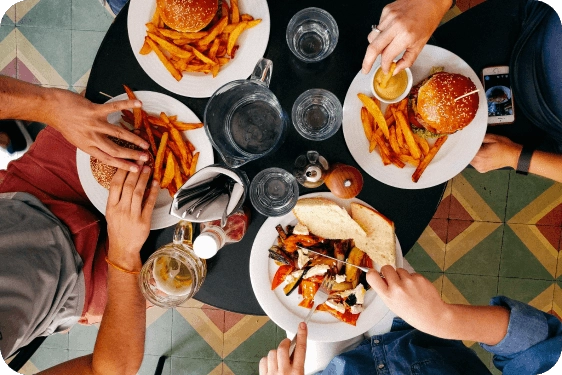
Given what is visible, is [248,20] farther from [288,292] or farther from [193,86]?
[288,292]

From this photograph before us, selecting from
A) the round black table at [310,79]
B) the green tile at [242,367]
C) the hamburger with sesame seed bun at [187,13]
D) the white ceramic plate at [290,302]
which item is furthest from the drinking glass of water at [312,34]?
the green tile at [242,367]

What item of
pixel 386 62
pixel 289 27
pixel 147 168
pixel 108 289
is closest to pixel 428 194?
pixel 386 62

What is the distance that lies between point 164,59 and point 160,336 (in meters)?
1.97

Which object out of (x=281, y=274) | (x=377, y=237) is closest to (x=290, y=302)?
(x=281, y=274)

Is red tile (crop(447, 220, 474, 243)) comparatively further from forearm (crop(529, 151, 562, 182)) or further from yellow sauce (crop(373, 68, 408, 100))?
yellow sauce (crop(373, 68, 408, 100))

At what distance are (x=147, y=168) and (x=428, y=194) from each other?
1052mm

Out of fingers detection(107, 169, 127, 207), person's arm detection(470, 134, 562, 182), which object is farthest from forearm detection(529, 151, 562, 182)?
fingers detection(107, 169, 127, 207)

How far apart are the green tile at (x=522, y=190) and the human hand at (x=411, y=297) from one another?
1.54 metres

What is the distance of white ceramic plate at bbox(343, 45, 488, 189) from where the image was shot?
159 cm

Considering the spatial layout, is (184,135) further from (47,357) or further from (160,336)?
(47,357)

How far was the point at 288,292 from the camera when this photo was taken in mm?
1688

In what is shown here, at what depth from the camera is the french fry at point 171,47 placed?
1.57 meters

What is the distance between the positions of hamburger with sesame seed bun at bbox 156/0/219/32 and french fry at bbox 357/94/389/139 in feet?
1.96

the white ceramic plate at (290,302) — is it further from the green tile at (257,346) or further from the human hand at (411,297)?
the green tile at (257,346)
